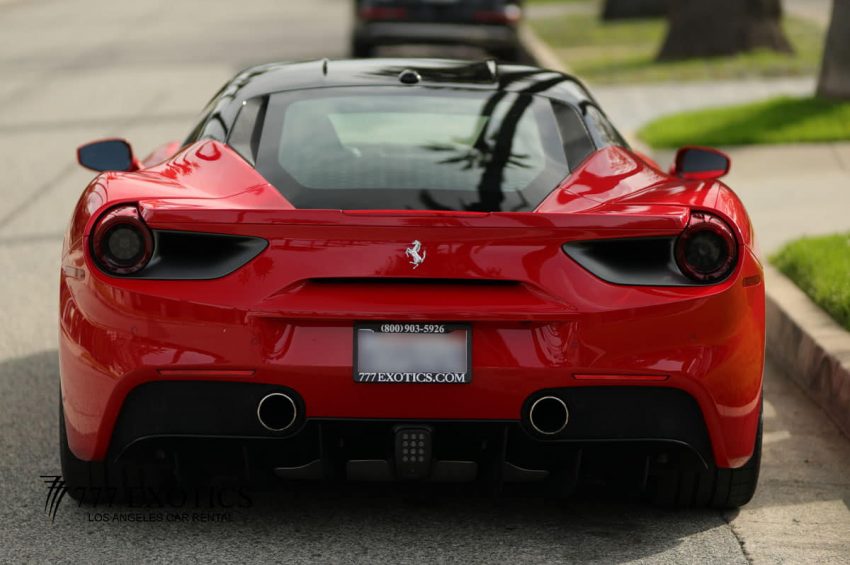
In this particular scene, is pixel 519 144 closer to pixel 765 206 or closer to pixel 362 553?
pixel 362 553

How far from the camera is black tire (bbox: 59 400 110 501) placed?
4.60 meters

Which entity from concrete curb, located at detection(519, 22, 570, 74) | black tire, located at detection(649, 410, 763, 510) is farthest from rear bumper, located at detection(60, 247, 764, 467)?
concrete curb, located at detection(519, 22, 570, 74)

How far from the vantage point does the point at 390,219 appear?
167 inches

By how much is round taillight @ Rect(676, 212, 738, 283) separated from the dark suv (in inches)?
594

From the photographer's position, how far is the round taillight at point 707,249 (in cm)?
436

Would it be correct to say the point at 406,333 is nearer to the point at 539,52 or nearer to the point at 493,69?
the point at 493,69

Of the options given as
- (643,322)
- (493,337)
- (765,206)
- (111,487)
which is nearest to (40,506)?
(111,487)

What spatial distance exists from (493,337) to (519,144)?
1045 millimetres

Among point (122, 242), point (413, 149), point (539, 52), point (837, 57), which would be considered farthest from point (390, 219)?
point (539, 52)

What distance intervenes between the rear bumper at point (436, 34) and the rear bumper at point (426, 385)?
15.2 m

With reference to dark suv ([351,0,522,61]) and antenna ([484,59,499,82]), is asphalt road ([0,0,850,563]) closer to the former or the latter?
antenna ([484,59,499,82])

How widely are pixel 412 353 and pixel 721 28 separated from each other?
647 inches

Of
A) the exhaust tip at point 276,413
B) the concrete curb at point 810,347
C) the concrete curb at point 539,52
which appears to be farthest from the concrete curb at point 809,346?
the concrete curb at point 539,52

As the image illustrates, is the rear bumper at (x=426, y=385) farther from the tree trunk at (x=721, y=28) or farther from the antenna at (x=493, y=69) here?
the tree trunk at (x=721, y=28)
